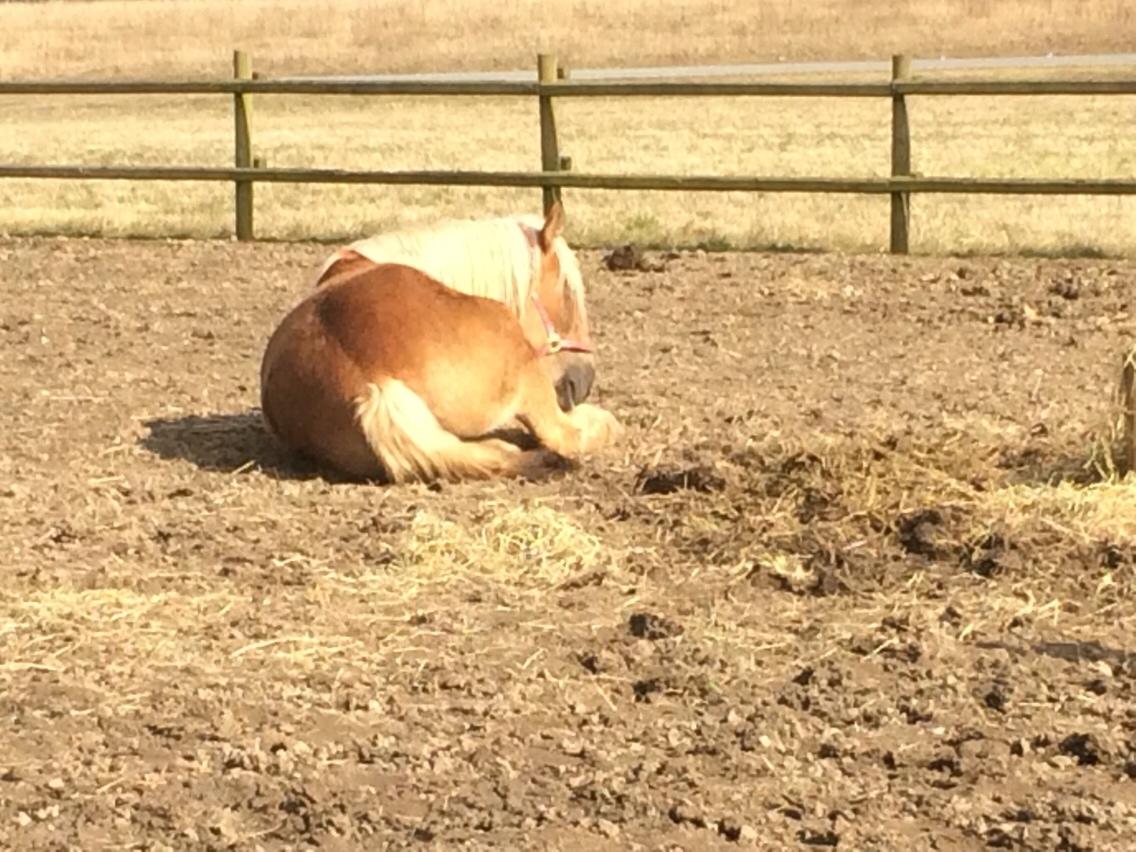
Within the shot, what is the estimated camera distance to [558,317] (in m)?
6.67

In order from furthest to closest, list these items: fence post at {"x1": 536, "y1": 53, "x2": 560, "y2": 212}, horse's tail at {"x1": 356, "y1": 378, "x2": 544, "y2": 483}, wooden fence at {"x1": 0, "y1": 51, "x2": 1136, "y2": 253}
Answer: fence post at {"x1": 536, "y1": 53, "x2": 560, "y2": 212} < wooden fence at {"x1": 0, "y1": 51, "x2": 1136, "y2": 253} < horse's tail at {"x1": 356, "y1": 378, "x2": 544, "y2": 483}

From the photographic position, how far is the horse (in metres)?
6.05

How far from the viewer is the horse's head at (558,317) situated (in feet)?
21.6

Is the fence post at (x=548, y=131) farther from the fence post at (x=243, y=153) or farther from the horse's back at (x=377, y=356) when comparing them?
the horse's back at (x=377, y=356)

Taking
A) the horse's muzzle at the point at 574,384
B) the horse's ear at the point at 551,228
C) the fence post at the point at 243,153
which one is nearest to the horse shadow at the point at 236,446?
the horse's muzzle at the point at 574,384

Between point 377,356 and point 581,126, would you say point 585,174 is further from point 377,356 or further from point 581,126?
point 581,126

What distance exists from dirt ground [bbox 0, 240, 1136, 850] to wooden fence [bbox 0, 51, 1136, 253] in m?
3.21

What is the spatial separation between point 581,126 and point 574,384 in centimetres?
1698

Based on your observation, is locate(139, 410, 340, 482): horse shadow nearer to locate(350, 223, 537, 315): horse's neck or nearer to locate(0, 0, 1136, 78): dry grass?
locate(350, 223, 537, 315): horse's neck

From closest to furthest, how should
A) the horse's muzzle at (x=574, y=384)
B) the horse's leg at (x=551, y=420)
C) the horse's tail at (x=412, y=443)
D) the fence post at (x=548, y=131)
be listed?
the horse's tail at (x=412, y=443) < the horse's leg at (x=551, y=420) < the horse's muzzle at (x=574, y=384) < the fence post at (x=548, y=131)

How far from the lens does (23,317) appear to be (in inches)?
378

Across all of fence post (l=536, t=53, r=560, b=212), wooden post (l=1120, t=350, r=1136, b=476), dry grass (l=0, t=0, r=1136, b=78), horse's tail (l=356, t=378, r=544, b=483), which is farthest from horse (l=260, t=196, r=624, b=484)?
dry grass (l=0, t=0, r=1136, b=78)

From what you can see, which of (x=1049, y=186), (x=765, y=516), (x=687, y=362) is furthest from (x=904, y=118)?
(x=765, y=516)

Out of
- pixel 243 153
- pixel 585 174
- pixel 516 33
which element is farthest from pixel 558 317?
pixel 516 33
